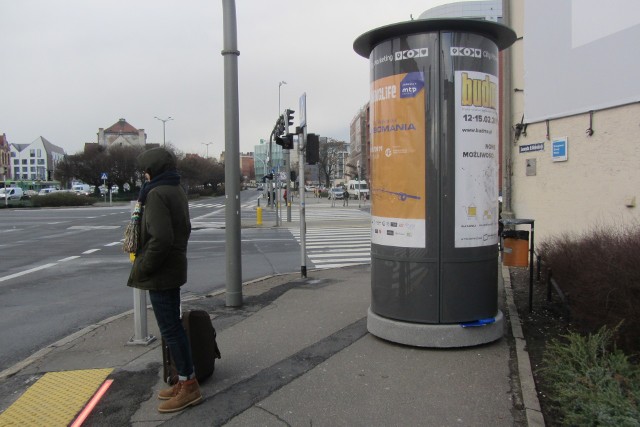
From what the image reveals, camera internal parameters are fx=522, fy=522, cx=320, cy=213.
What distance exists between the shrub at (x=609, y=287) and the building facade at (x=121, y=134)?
419ft

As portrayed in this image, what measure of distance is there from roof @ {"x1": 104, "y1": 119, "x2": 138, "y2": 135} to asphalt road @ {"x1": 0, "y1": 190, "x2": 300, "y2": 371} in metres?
116

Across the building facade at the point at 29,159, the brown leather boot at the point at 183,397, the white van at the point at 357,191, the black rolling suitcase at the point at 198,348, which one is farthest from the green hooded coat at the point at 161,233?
the building facade at the point at 29,159

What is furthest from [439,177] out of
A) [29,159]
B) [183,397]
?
[29,159]

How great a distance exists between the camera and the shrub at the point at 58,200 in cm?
5134

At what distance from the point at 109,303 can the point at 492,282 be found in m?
6.16

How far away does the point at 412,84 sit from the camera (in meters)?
5.19

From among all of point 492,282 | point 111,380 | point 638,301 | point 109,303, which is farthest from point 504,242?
point 109,303

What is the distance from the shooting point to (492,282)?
5.43 metres

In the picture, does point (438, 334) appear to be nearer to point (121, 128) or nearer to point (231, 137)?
point (231, 137)

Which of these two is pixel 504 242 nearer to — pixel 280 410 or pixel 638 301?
pixel 638 301

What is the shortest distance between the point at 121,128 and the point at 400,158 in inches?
5376

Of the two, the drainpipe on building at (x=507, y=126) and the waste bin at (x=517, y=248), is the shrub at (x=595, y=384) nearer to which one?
the waste bin at (x=517, y=248)

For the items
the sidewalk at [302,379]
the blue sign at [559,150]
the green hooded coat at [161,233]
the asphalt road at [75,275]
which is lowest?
the asphalt road at [75,275]

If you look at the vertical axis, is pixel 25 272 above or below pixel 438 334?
below
